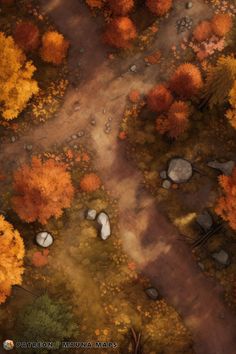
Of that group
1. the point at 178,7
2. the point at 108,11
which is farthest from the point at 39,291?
the point at 178,7

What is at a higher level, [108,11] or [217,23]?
[108,11]

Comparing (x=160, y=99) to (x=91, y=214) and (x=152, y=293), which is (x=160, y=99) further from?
(x=152, y=293)

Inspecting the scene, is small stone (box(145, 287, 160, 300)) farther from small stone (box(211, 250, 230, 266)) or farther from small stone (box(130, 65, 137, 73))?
small stone (box(130, 65, 137, 73))

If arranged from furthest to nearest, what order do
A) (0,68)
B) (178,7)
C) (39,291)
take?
(178,7), (39,291), (0,68)

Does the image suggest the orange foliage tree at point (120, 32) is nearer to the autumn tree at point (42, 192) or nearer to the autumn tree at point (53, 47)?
the autumn tree at point (53, 47)

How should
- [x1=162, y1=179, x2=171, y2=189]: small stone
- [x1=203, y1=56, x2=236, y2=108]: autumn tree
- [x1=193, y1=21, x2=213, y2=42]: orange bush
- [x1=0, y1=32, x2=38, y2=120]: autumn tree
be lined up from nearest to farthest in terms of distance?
1. [x1=203, y1=56, x2=236, y2=108]: autumn tree
2. [x1=0, y1=32, x2=38, y2=120]: autumn tree
3. [x1=162, y1=179, x2=171, y2=189]: small stone
4. [x1=193, y1=21, x2=213, y2=42]: orange bush

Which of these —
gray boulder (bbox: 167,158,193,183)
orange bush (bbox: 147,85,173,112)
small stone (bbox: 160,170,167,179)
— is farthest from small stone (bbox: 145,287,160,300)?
orange bush (bbox: 147,85,173,112)

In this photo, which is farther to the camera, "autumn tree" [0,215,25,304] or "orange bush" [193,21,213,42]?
"orange bush" [193,21,213,42]

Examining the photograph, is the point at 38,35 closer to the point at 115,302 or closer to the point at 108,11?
the point at 108,11
